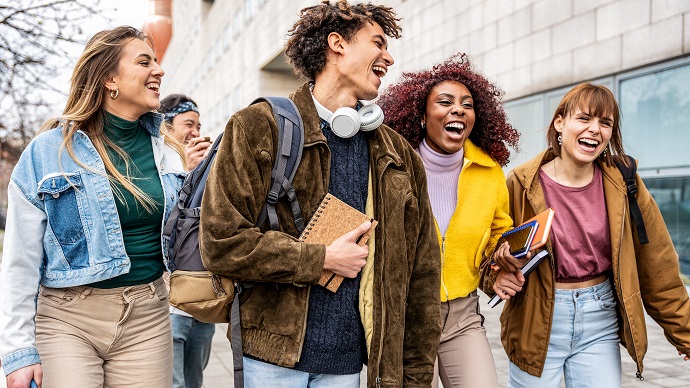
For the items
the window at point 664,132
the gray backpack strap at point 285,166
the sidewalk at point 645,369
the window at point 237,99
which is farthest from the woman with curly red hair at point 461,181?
the window at point 237,99

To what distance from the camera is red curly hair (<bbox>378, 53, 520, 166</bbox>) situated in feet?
12.1

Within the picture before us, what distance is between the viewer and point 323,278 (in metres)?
2.38

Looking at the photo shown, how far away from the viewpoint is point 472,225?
11.1ft

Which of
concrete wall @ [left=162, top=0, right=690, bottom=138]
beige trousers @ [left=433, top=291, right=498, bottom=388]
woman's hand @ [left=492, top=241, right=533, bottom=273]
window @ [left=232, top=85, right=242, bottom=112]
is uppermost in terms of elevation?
window @ [left=232, top=85, right=242, bottom=112]

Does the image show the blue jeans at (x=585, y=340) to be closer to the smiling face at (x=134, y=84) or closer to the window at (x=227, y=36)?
the smiling face at (x=134, y=84)

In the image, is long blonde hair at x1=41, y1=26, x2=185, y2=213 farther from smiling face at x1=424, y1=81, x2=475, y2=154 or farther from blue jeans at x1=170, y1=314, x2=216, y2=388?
Result: blue jeans at x1=170, y1=314, x2=216, y2=388

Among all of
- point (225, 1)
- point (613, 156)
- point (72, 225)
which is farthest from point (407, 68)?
point (225, 1)

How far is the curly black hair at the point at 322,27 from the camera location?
101 inches

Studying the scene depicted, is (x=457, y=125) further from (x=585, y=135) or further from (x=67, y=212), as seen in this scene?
(x=67, y=212)

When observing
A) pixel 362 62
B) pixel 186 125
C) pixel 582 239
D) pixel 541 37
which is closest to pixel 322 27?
pixel 362 62

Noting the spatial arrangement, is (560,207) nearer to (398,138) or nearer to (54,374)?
(398,138)

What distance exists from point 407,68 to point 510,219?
11.1 m

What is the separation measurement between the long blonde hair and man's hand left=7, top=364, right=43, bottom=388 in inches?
29.7

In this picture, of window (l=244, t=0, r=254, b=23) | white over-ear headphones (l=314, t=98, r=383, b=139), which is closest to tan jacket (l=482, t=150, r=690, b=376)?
white over-ear headphones (l=314, t=98, r=383, b=139)
